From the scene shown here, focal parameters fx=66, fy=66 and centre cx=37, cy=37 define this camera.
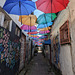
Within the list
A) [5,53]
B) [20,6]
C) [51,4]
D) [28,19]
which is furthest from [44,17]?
[5,53]

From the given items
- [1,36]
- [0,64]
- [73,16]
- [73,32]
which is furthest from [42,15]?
[0,64]

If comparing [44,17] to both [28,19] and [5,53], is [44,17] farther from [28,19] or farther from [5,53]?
[5,53]

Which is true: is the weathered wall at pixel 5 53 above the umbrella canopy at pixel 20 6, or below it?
below

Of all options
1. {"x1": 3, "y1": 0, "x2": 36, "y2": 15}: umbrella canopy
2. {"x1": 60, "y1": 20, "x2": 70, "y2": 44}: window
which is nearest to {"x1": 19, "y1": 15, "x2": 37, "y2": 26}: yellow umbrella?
{"x1": 3, "y1": 0, "x2": 36, "y2": 15}: umbrella canopy

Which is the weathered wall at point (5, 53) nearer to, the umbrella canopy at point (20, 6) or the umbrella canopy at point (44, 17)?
the umbrella canopy at point (20, 6)

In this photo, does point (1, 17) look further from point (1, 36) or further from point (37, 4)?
point (37, 4)

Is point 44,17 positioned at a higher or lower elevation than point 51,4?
higher

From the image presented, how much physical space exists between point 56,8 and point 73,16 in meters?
1.08

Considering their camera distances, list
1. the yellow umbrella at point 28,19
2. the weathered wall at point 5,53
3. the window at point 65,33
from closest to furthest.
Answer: the weathered wall at point 5,53 < the window at point 65,33 < the yellow umbrella at point 28,19

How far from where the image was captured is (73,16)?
11.3 ft

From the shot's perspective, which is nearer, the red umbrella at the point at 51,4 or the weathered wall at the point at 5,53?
the weathered wall at the point at 5,53

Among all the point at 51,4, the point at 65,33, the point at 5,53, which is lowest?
the point at 5,53

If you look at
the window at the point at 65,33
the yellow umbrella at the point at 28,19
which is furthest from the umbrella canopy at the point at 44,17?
the window at the point at 65,33

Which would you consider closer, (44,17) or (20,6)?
(20,6)
